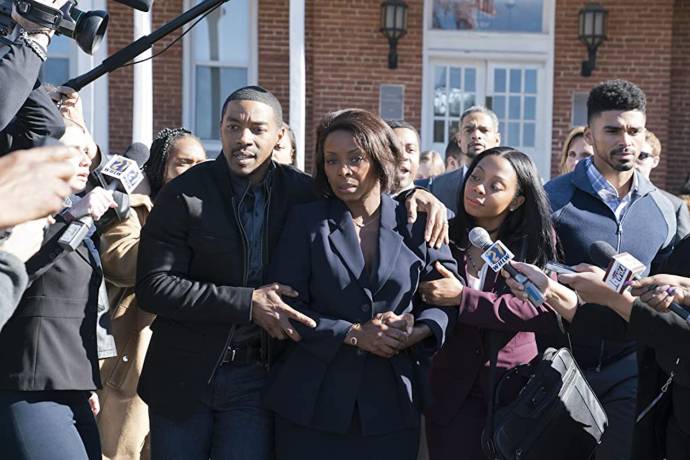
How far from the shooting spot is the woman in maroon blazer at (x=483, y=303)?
381 centimetres

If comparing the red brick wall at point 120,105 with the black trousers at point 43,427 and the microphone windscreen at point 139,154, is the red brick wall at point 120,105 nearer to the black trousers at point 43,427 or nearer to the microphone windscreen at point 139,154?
the microphone windscreen at point 139,154

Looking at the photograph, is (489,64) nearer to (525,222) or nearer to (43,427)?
(525,222)

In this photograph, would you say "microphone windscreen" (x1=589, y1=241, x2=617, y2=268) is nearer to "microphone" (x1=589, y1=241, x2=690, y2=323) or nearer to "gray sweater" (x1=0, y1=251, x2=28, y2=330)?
"microphone" (x1=589, y1=241, x2=690, y2=323)

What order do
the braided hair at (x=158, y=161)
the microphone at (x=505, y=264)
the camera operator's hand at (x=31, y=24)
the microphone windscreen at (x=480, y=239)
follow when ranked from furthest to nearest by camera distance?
the braided hair at (x=158, y=161) → the microphone windscreen at (x=480, y=239) → the microphone at (x=505, y=264) → the camera operator's hand at (x=31, y=24)

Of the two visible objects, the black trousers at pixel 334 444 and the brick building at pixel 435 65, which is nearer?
the black trousers at pixel 334 444

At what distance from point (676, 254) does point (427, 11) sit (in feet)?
33.2

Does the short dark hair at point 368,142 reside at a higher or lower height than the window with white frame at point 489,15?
lower

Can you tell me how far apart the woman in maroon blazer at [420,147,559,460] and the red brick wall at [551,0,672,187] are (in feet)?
31.2

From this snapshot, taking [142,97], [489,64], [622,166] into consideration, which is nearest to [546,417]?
[622,166]

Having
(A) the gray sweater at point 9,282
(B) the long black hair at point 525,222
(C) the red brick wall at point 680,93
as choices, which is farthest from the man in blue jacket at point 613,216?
(C) the red brick wall at point 680,93

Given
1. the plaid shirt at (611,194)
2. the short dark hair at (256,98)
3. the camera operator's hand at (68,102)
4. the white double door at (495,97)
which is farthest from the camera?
the white double door at (495,97)

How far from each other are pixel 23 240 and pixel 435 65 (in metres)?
11.6

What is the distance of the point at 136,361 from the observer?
14.7ft

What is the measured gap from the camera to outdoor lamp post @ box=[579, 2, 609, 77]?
13008 mm
